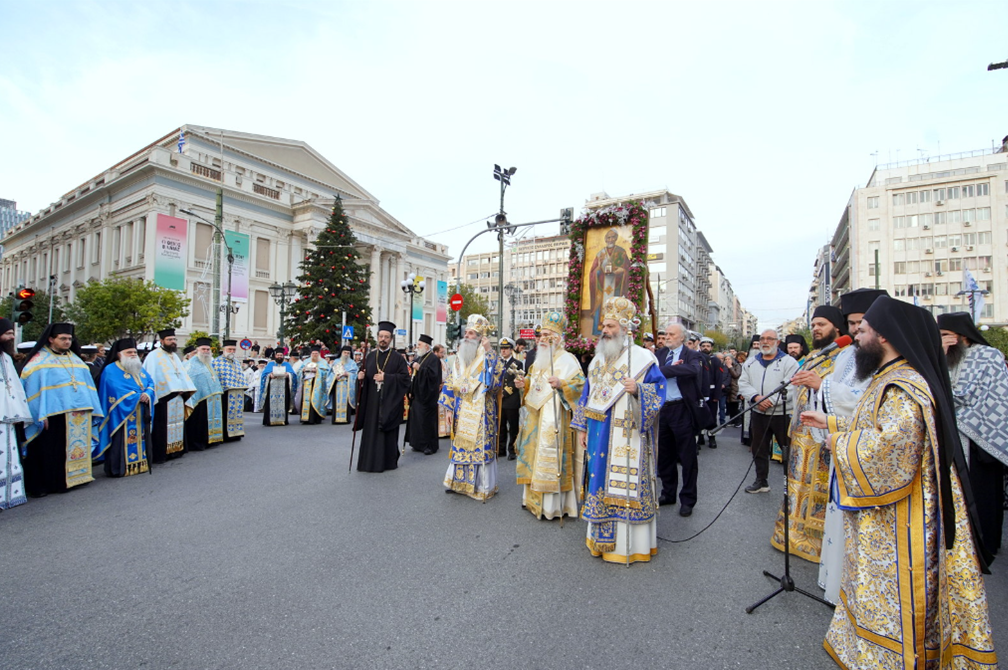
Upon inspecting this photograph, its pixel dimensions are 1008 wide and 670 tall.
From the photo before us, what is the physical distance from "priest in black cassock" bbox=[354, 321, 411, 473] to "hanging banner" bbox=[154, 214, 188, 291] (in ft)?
105

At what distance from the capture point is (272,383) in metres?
12.5

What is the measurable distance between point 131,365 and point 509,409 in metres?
5.74

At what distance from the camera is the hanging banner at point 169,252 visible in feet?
109

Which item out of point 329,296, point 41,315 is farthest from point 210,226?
point 329,296

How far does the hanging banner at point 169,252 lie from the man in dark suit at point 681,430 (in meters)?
35.7

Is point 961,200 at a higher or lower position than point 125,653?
higher

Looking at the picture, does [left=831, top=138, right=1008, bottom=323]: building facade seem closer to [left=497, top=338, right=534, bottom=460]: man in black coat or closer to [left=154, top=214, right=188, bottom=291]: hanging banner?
[left=497, top=338, right=534, bottom=460]: man in black coat

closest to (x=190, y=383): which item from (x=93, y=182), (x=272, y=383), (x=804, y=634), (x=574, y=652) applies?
(x=272, y=383)

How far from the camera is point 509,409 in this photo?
29.8 ft

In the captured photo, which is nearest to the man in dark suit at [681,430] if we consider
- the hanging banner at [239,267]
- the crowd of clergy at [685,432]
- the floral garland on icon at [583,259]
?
the crowd of clergy at [685,432]

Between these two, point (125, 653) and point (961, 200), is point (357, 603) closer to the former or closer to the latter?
point (125, 653)

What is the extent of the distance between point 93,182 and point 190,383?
164 feet

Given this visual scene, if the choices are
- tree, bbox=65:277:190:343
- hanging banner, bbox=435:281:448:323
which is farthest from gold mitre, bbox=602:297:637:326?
hanging banner, bbox=435:281:448:323

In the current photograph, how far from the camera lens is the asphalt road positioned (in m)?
2.90
